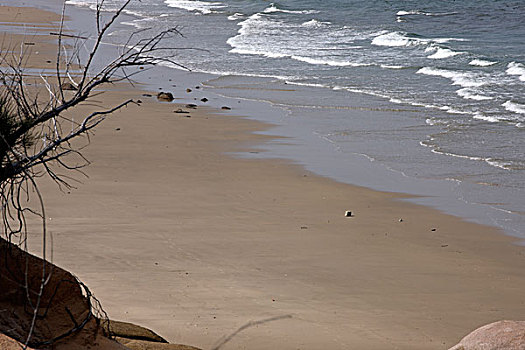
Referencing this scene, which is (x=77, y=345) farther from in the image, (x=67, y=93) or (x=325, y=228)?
(x=67, y=93)

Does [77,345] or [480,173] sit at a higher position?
[77,345]

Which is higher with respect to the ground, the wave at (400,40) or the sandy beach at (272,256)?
the sandy beach at (272,256)

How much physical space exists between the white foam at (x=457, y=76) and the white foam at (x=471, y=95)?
85 cm

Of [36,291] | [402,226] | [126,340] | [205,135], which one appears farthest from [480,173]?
[36,291]

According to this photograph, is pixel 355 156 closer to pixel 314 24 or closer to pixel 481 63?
pixel 481 63

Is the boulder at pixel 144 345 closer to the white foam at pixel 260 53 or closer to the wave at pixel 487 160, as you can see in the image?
the wave at pixel 487 160

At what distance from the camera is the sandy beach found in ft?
17.8

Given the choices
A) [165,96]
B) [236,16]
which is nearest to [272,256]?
[165,96]

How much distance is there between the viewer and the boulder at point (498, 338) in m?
3.95

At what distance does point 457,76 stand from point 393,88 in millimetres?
2583

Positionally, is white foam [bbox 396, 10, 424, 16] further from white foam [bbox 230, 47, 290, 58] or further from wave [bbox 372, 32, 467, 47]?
white foam [bbox 230, 47, 290, 58]

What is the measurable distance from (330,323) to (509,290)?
190 centimetres

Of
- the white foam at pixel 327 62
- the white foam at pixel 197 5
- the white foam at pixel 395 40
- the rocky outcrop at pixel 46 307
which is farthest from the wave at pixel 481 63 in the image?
the white foam at pixel 197 5

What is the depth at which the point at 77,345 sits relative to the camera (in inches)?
129
